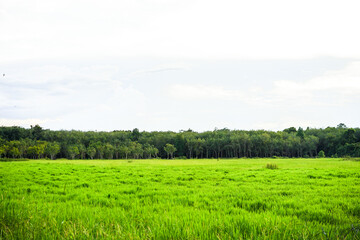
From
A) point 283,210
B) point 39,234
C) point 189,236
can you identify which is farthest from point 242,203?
point 39,234

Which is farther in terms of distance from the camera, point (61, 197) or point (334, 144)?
point (334, 144)

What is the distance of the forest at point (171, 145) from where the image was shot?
132 m

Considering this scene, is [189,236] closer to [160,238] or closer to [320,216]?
[160,238]

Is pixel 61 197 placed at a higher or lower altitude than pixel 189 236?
lower

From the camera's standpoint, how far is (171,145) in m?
149

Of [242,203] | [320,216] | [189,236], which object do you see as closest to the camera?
[189,236]

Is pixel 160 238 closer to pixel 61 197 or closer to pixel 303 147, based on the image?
pixel 61 197

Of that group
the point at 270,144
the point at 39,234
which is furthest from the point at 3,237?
the point at 270,144

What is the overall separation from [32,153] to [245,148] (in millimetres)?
130664

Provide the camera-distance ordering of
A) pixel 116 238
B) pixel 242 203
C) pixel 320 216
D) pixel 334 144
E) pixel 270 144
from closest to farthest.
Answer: pixel 116 238 < pixel 320 216 < pixel 242 203 < pixel 334 144 < pixel 270 144

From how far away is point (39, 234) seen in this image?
3842mm

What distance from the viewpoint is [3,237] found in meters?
3.74

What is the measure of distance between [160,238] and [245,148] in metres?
164

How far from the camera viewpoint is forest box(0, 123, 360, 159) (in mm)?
132000
